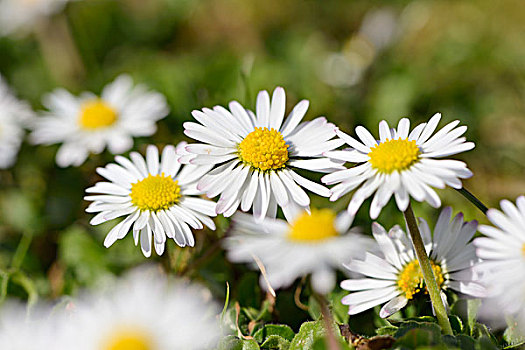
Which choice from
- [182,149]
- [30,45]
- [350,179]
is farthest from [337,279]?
[30,45]

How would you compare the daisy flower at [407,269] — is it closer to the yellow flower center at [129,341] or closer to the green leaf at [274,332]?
the green leaf at [274,332]

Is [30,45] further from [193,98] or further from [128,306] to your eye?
[128,306]

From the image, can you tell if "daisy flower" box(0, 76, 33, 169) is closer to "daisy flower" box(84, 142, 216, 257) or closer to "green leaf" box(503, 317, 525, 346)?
"daisy flower" box(84, 142, 216, 257)

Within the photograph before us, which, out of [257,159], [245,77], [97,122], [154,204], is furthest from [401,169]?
[97,122]

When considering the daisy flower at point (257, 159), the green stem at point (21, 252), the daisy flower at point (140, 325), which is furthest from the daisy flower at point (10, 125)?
the daisy flower at point (140, 325)

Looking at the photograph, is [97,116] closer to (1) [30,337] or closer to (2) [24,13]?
(1) [30,337]

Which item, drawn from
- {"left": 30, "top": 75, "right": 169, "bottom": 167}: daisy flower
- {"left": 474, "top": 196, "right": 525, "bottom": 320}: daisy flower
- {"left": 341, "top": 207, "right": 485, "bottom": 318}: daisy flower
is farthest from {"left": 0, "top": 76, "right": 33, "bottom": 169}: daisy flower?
{"left": 474, "top": 196, "right": 525, "bottom": 320}: daisy flower
